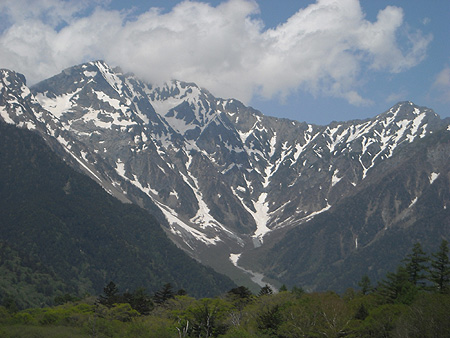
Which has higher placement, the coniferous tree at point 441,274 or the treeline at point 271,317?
the coniferous tree at point 441,274

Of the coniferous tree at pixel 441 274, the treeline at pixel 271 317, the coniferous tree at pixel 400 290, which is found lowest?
the treeline at pixel 271 317

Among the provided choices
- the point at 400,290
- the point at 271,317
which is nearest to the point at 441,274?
the point at 400,290

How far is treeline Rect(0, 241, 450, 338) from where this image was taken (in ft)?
308

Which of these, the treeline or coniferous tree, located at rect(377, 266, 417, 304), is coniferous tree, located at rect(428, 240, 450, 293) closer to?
the treeline

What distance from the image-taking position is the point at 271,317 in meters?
109

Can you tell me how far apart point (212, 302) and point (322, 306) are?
29935 mm

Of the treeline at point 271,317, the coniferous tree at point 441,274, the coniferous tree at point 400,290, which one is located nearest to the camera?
the treeline at point 271,317

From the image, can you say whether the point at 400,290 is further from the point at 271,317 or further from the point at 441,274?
the point at 271,317

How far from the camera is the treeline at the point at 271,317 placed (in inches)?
3696

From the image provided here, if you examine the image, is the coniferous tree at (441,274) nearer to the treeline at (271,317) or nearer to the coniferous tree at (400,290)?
the treeline at (271,317)

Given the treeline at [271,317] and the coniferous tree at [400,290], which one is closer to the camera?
the treeline at [271,317]

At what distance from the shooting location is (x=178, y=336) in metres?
108

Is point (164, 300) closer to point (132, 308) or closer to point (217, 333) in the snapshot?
point (132, 308)

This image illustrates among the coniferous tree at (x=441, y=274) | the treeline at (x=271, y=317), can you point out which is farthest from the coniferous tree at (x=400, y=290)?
the coniferous tree at (x=441, y=274)
